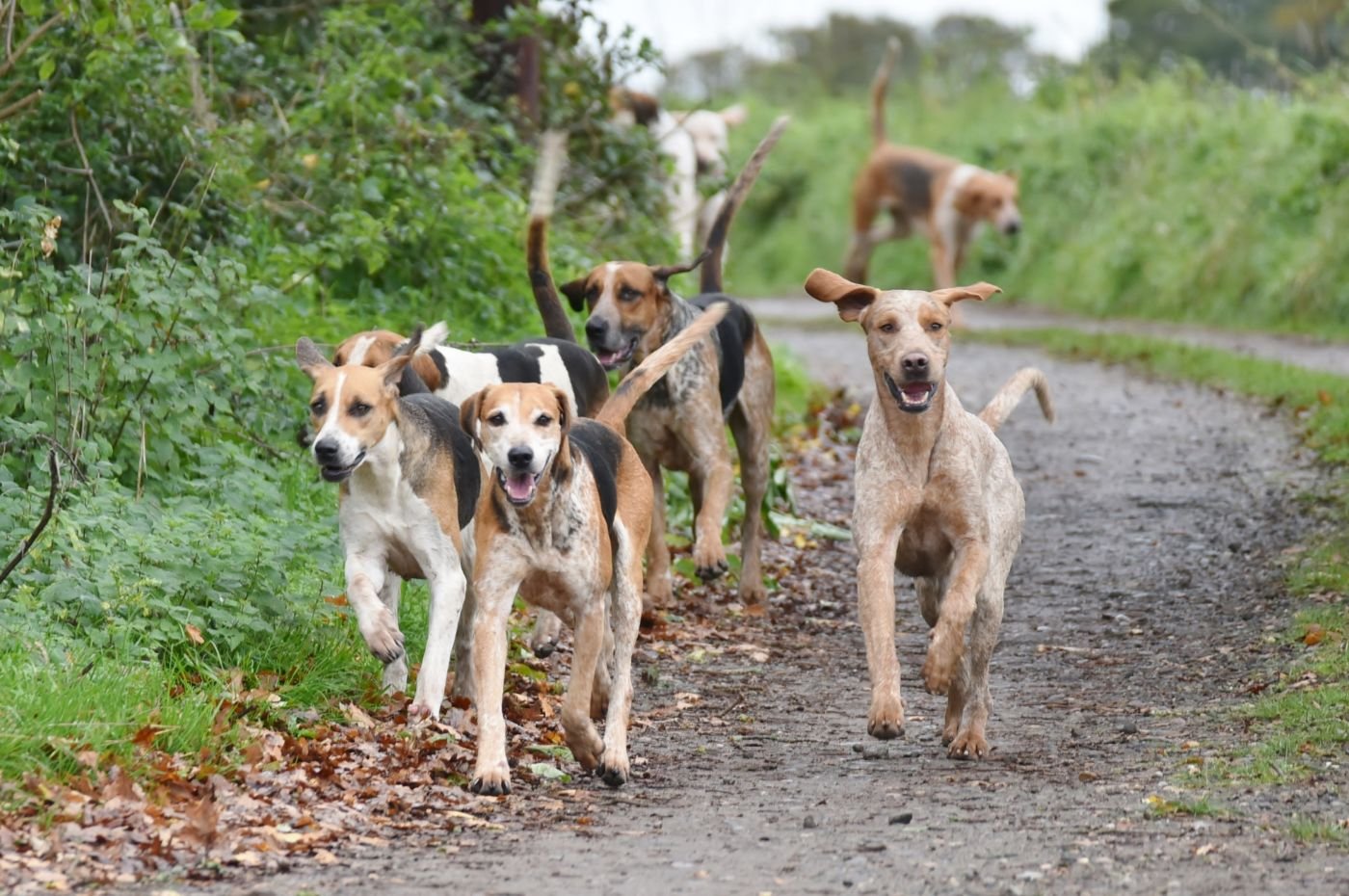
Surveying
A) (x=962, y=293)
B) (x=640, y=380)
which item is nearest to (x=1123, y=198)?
(x=640, y=380)

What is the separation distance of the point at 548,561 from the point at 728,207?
411cm

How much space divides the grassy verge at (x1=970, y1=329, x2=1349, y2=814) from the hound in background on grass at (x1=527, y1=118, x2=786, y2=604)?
8.16ft

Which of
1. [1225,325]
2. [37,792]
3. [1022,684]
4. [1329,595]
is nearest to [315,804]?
[37,792]

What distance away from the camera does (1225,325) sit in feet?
66.6

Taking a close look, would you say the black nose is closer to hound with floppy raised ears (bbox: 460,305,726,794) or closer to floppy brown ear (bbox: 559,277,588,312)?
hound with floppy raised ears (bbox: 460,305,726,794)

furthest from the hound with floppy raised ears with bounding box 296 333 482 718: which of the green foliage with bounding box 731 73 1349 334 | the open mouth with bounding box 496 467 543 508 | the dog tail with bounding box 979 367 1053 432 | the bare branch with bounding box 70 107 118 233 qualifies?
the green foliage with bounding box 731 73 1349 334

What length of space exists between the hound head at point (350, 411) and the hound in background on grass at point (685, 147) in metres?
6.32

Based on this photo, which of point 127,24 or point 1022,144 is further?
point 1022,144

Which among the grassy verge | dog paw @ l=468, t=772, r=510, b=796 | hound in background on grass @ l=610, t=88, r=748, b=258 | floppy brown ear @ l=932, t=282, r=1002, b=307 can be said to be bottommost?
dog paw @ l=468, t=772, r=510, b=796

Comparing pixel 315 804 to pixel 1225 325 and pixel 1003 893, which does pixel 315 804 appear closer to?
pixel 1003 893

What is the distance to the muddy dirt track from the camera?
202 inches

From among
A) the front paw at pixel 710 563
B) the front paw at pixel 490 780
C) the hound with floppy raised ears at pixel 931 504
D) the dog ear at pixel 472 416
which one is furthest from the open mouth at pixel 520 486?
the front paw at pixel 710 563

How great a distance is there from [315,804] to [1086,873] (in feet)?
7.25

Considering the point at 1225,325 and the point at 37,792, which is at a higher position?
the point at 1225,325
